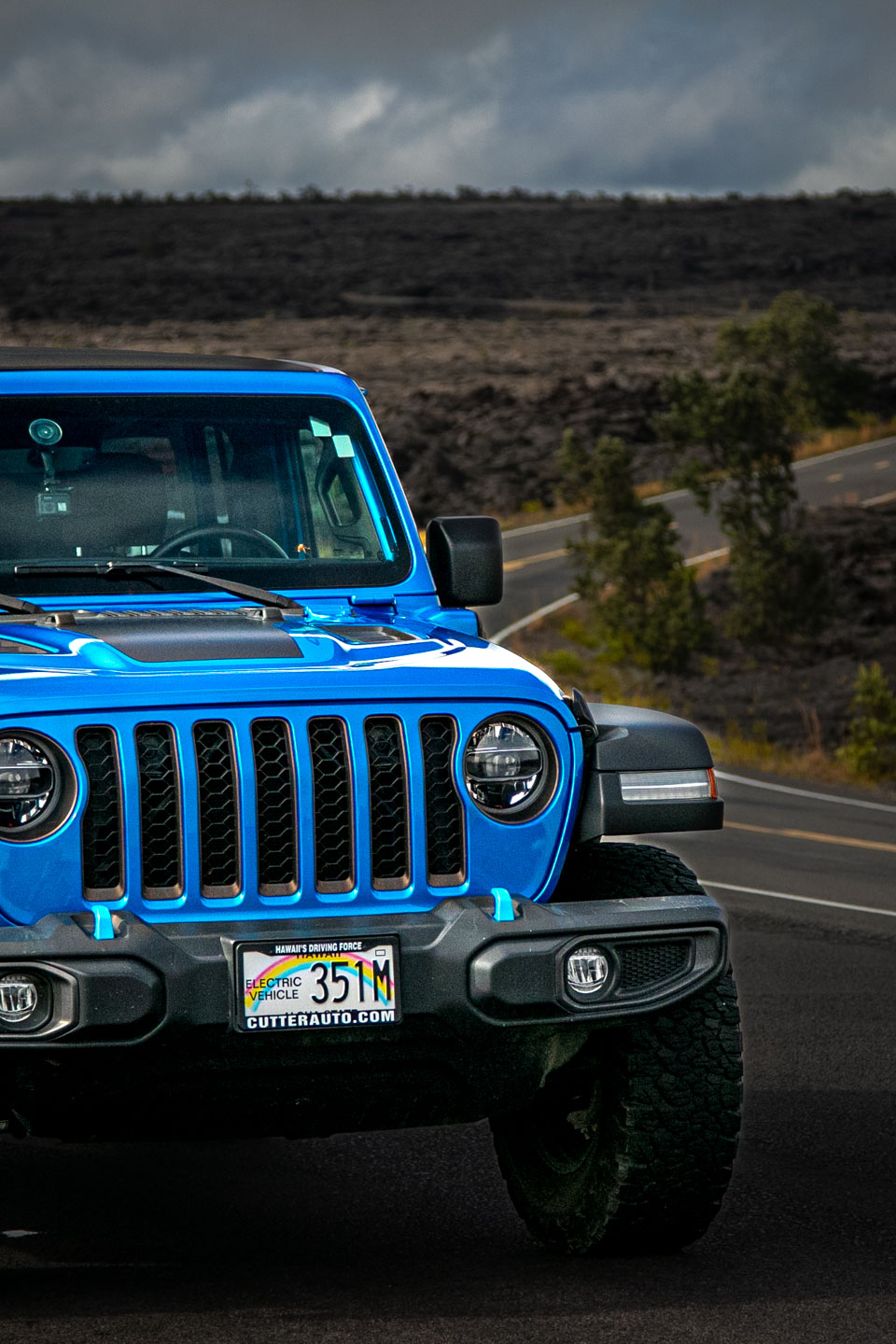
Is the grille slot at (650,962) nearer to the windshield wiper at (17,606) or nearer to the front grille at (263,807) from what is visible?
the front grille at (263,807)

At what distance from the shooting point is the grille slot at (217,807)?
14.6 feet

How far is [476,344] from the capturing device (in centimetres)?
7706

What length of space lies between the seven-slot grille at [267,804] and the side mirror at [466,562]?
1657 mm

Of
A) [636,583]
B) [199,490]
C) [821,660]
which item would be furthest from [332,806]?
[821,660]

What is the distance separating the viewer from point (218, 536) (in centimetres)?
608

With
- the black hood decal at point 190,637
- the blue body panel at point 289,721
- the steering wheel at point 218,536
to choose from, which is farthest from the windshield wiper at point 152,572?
the blue body panel at point 289,721

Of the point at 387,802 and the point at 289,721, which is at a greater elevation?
the point at 289,721

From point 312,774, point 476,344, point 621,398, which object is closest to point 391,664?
point 312,774

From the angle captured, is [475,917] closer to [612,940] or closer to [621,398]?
[612,940]

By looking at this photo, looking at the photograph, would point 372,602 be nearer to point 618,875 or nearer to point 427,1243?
point 618,875

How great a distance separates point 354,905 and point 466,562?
1957 millimetres

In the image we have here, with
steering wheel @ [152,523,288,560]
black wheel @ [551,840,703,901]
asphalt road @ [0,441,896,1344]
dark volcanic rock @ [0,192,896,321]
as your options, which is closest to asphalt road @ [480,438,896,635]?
asphalt road @ [0,441,896,1344]

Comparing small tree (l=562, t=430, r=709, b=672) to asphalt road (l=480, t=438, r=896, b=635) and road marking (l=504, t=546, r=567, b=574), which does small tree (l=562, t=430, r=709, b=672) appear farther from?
road marking (l=504, t=546, r=567, b=574)

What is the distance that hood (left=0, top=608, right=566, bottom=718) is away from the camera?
4.45m
